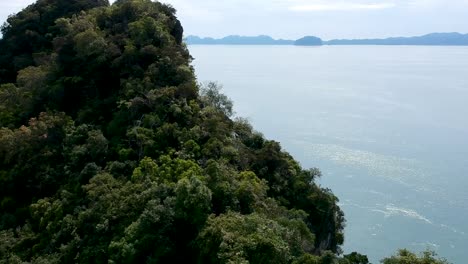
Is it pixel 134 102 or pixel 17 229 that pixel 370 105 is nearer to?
pixel 134 102

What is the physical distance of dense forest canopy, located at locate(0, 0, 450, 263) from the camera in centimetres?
1437

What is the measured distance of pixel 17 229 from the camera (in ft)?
59.8

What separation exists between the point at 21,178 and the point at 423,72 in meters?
109

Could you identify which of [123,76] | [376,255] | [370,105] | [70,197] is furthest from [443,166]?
[70,197]

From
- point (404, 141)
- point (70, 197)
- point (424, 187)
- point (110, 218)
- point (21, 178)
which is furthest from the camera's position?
point (404, 141)

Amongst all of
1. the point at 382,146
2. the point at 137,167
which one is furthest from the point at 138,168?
the point at 382,146

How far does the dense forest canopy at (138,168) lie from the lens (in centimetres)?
1437

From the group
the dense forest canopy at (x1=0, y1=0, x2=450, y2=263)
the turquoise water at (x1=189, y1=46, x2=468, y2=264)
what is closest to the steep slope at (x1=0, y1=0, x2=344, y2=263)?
the dense forest canopy at (x1=0, y1=0, x2=450, y2=263)

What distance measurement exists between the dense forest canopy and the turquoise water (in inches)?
572

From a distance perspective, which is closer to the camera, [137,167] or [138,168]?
[138,168]

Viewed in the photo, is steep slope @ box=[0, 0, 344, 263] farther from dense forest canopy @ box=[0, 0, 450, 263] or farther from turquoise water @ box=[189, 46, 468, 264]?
turquoise water @ box=[189, 46, 468, 264]

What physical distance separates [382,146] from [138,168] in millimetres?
39955

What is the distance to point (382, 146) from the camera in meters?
52.9

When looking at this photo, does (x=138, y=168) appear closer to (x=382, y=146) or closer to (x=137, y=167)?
(x=137, y=167)
